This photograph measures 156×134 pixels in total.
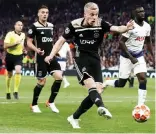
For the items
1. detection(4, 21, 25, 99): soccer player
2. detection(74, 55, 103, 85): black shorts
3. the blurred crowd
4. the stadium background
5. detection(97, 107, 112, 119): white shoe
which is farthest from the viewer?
the blurred crowd

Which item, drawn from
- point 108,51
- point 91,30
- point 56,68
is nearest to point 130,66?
point 56,68

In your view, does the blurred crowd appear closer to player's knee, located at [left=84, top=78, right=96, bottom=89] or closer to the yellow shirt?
the yellow shirt

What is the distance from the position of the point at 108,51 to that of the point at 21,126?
105 ft

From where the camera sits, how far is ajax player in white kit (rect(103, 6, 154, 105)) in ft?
42.7

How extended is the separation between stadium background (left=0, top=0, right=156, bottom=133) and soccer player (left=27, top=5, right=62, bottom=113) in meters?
0.39

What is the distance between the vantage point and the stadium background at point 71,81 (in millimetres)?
10547

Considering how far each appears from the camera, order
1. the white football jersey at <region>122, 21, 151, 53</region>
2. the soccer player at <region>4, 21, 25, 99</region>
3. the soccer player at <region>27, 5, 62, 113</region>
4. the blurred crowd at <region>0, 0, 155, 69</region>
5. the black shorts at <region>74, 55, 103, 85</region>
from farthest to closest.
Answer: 1. the blurred crowd at <region>0, 0, 155, 69</region>
2. the soccer player at <region>4, 21, 25, 99</region>
3. the white football jersey at <region>122, 21, 151, 53</region>
4. the soccer player at <region>27, 5, 62, 113</region>
5. the black shorts at <region>74, 55, 103, 85</region>

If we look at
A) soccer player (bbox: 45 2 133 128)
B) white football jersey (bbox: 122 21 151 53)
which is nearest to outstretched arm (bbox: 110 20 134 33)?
soccer player (bbox: 45 2 133 128)

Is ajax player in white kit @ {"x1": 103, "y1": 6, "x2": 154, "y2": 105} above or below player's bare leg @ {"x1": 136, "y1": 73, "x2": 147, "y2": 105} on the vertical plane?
above

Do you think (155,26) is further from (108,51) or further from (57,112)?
(57,112)

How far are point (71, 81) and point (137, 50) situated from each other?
53.5ft

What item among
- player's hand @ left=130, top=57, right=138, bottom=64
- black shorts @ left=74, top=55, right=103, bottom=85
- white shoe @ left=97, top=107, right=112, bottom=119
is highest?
black shorts @ left=74, top=55, right=103, bottom=85

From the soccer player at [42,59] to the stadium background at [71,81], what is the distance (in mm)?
391

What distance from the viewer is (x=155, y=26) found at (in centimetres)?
4334
